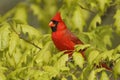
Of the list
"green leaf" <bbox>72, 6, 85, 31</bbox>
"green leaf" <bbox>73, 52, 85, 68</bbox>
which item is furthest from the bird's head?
"green leaf" <bbox>73, 52, 85, 68</bbox>

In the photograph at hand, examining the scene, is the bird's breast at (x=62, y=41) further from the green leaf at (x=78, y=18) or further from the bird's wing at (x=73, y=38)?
the green leaf at (x=78, y=18)

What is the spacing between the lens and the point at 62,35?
4.30m

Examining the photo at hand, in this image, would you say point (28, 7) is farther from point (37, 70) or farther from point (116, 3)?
point (37, 70)

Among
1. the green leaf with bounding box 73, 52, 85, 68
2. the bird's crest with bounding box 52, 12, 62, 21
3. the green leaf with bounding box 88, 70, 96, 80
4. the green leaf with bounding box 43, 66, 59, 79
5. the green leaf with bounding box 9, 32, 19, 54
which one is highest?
the bird's crest with bounding box 52, 12, 62, 21

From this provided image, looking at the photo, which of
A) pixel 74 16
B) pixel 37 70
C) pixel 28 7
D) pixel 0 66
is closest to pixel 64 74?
pixel 37 70

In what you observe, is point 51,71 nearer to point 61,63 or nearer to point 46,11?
point 61,63

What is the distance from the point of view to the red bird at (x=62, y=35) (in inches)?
165

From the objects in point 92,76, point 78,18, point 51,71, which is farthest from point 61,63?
point 78,18

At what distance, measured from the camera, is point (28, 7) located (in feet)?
17.7

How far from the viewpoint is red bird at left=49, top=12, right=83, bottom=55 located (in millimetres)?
4180

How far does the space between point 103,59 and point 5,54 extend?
0.84m

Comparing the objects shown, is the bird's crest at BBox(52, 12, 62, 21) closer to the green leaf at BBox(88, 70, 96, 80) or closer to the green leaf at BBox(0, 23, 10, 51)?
the green leaf at BBox(0, 23, 10, 51)

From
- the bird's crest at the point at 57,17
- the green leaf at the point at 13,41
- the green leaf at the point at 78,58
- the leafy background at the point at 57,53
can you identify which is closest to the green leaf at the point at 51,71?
the leafy background at the point at 57,53

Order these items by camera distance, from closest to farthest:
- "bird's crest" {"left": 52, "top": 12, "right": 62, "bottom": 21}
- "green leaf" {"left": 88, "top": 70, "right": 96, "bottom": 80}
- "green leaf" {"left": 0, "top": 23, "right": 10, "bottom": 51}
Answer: "green leaf" {"left": 88, "top": 70, "right": 96, "bottom": 80} < "green leaf" {"left": 0, "top": 23, "right": 10, "bottom": 51} < "bird's crest" {"left": 52, "top": 12, "right": 62, "bottom": 21}
